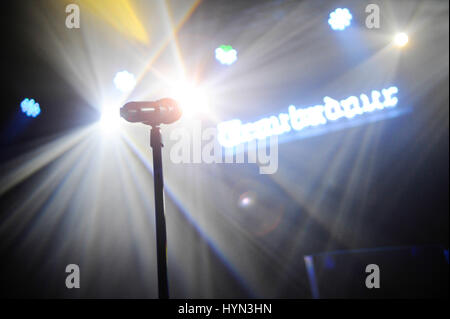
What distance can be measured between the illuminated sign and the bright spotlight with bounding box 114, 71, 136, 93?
130cm

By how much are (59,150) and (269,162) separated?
2.95 m

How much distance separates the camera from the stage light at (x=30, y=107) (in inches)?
184

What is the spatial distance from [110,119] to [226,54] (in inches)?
71.6

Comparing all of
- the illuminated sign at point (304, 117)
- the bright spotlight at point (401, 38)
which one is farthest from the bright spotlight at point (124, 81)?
the bright spotlight at point (401, 38)

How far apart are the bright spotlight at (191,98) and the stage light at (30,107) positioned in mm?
1927

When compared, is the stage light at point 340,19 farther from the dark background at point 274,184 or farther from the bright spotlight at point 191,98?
the bright spotlight at point 191,98

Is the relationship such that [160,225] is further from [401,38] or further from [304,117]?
[401,38]

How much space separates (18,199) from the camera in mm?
4676

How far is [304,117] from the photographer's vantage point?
4.23 meters

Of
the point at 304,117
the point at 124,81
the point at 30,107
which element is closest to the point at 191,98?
the point at 124,81

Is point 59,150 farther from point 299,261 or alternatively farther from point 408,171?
point 408,171

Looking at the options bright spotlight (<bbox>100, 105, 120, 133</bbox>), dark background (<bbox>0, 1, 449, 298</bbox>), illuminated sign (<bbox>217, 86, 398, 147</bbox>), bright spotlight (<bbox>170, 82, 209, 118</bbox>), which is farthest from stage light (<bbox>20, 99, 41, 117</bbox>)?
illuminated sign (<bbox>217, 86, 398, 147</bbox>)

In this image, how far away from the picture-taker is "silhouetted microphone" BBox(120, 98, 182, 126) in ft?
5.14
